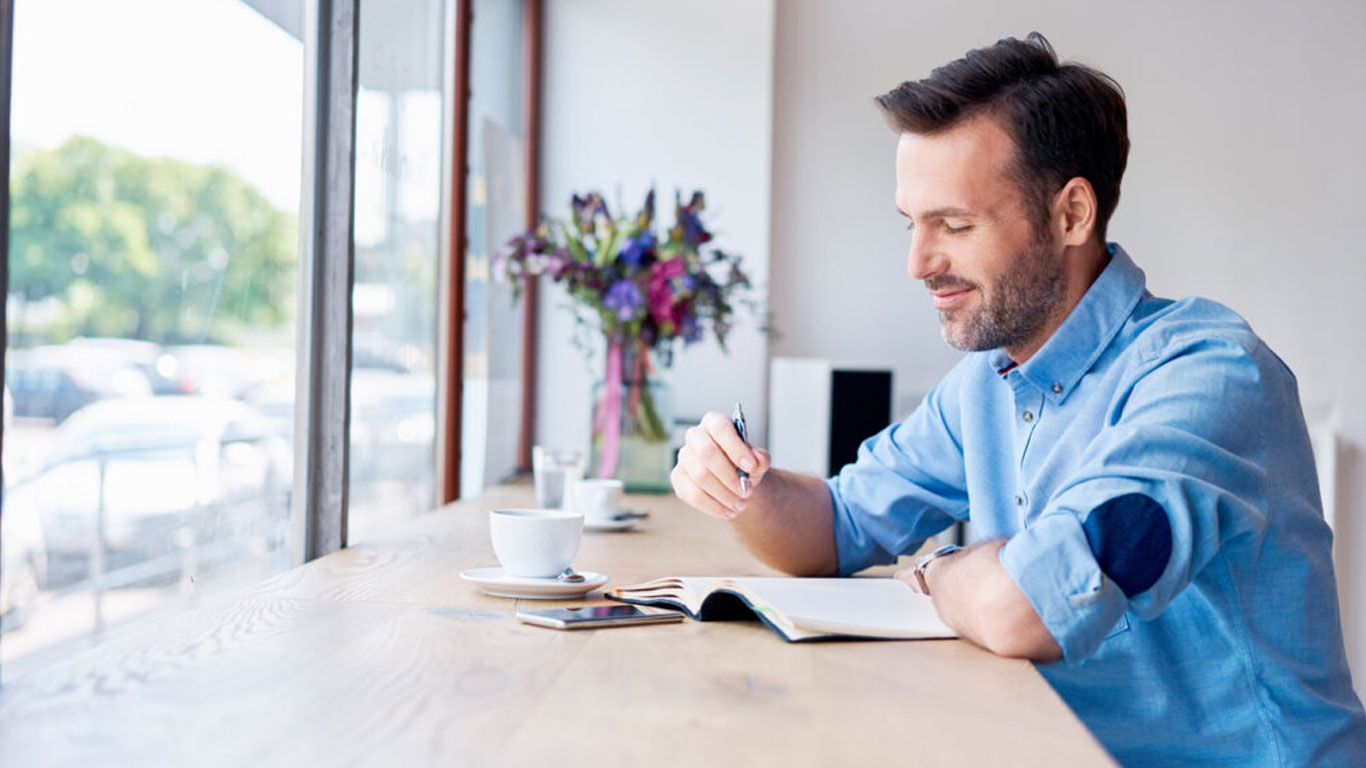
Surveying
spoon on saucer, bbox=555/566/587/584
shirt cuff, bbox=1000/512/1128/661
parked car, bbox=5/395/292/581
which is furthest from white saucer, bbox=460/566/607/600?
shirt cuff, bbox=1000/512/1128/661

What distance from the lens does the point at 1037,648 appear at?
1.11 m

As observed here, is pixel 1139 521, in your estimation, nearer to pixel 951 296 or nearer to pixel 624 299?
pixel 951 296

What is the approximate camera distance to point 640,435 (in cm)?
269

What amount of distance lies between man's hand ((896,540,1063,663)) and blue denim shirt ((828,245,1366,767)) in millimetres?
18

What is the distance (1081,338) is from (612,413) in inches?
52.8

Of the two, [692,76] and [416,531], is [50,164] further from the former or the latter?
[692,76]

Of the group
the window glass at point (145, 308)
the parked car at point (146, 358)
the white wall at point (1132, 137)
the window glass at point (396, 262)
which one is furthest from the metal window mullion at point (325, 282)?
the white wall at point (1132, 137)

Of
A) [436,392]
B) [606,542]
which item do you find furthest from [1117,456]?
[436,392]

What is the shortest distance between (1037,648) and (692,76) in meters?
2.69

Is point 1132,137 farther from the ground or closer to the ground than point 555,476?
farther from the ground

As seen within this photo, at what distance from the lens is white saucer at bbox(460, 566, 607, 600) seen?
138 cm

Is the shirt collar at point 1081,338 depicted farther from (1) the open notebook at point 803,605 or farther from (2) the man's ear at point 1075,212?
(1) the open notebook at point 803,605

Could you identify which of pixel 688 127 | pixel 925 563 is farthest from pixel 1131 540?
pixel 688 127

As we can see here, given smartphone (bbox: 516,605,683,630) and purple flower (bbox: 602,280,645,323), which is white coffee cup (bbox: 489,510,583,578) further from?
purple flower (bbox: 602,280,645,323)
